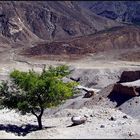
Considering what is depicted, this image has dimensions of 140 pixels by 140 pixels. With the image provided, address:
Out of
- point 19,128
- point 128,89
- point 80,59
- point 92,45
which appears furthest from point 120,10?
point 19,128

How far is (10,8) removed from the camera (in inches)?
5118

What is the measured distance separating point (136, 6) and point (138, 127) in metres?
163

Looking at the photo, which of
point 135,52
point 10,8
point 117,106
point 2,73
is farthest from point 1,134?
point 10,8

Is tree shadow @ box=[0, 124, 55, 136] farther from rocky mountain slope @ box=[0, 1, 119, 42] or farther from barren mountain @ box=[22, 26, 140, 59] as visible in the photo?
rocky mountain slope @ box=[0, 1, 119, 42]

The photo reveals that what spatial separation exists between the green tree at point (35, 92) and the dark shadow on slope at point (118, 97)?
6.70 metres

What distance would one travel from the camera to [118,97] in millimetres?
39938

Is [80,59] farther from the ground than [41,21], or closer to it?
closer to it

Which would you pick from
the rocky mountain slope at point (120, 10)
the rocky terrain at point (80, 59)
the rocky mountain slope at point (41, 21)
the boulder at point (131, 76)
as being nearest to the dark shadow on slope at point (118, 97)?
the rocky terrain at point (80, 59)

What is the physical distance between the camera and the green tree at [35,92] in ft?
105

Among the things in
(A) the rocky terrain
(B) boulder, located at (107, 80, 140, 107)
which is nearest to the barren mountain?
(A) the rocky terrain

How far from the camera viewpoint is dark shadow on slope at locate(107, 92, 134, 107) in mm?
38781

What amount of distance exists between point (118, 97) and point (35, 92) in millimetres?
9795

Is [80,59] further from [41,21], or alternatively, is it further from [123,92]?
[123,92]

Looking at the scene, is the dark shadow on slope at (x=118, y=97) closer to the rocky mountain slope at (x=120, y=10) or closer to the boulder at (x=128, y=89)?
the boulder at (x=128, y=89)
